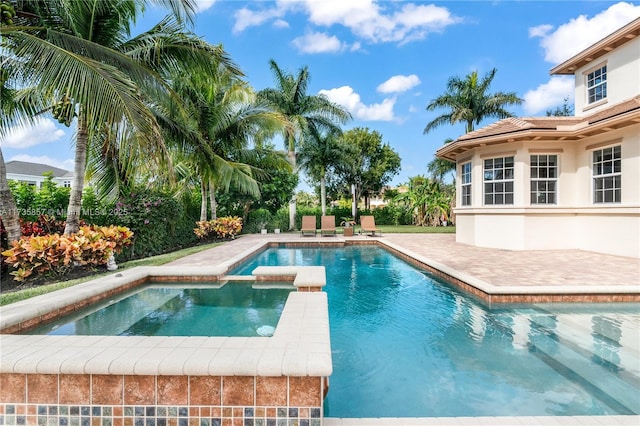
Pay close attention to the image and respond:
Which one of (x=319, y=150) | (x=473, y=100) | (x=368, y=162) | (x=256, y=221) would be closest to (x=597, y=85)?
(x=473, y=100)

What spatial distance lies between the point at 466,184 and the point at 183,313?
41.2ft

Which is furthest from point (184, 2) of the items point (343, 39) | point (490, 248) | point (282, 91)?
point (343, 39)

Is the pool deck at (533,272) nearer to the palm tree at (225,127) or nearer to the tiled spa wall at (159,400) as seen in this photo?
the tiled spa wall at (159,400)

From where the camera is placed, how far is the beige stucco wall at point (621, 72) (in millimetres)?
10742

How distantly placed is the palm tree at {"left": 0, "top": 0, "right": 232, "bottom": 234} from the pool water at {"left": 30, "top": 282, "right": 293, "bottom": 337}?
281cm

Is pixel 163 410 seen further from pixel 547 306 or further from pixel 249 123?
pixel 249 123

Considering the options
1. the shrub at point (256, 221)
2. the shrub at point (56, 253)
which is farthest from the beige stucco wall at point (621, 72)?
the shrub at point (256, 221)

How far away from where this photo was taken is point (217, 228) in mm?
16109

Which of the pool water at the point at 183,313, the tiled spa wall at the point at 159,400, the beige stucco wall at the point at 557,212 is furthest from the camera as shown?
the beige stucco wall at the point at 557,212

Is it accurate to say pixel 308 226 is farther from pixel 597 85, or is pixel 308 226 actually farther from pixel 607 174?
pixel 597 85

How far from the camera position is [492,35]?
15.7 metres

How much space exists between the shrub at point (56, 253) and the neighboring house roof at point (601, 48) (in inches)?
655

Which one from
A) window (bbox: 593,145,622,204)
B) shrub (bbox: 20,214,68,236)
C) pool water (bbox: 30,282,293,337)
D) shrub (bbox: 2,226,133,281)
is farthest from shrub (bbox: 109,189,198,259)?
window (bbox: 593,145,622,204)

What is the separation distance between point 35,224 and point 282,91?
1719 cm
